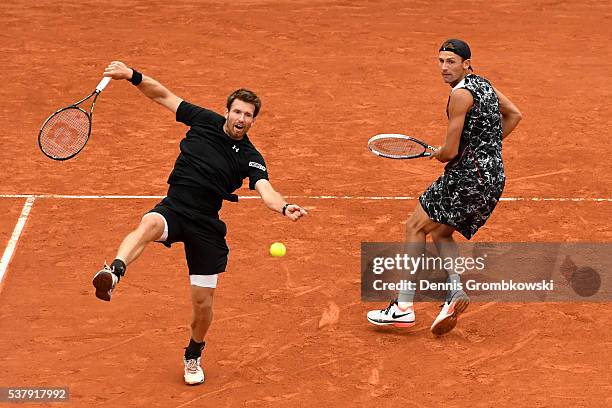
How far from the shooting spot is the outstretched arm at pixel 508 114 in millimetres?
9750

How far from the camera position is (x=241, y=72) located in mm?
18266

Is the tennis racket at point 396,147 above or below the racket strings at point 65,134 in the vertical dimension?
below

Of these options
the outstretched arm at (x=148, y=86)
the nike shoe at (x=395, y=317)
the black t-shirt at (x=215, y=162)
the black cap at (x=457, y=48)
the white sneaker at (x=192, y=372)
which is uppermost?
the black cap at (x=457, y=48)

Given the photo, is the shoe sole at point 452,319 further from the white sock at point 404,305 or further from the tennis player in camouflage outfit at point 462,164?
the white sock at point 404,305

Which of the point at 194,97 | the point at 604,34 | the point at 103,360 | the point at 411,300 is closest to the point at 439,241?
the point at 411,300

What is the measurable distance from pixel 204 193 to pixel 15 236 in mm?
3834

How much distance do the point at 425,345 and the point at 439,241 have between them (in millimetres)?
892

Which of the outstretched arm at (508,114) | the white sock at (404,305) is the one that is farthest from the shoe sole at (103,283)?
the outstretched arm at (508,114)

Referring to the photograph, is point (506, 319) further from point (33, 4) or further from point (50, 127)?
point (33, 4)

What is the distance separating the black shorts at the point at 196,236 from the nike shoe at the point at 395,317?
1.76 m

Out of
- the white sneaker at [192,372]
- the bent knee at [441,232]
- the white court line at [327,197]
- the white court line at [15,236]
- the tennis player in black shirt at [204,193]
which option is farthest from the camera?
the white court line at [327,197]

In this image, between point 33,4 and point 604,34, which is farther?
point 33,4

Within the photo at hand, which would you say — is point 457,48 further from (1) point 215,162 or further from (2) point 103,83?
(2) point 103,83

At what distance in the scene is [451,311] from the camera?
9688 millimetres
